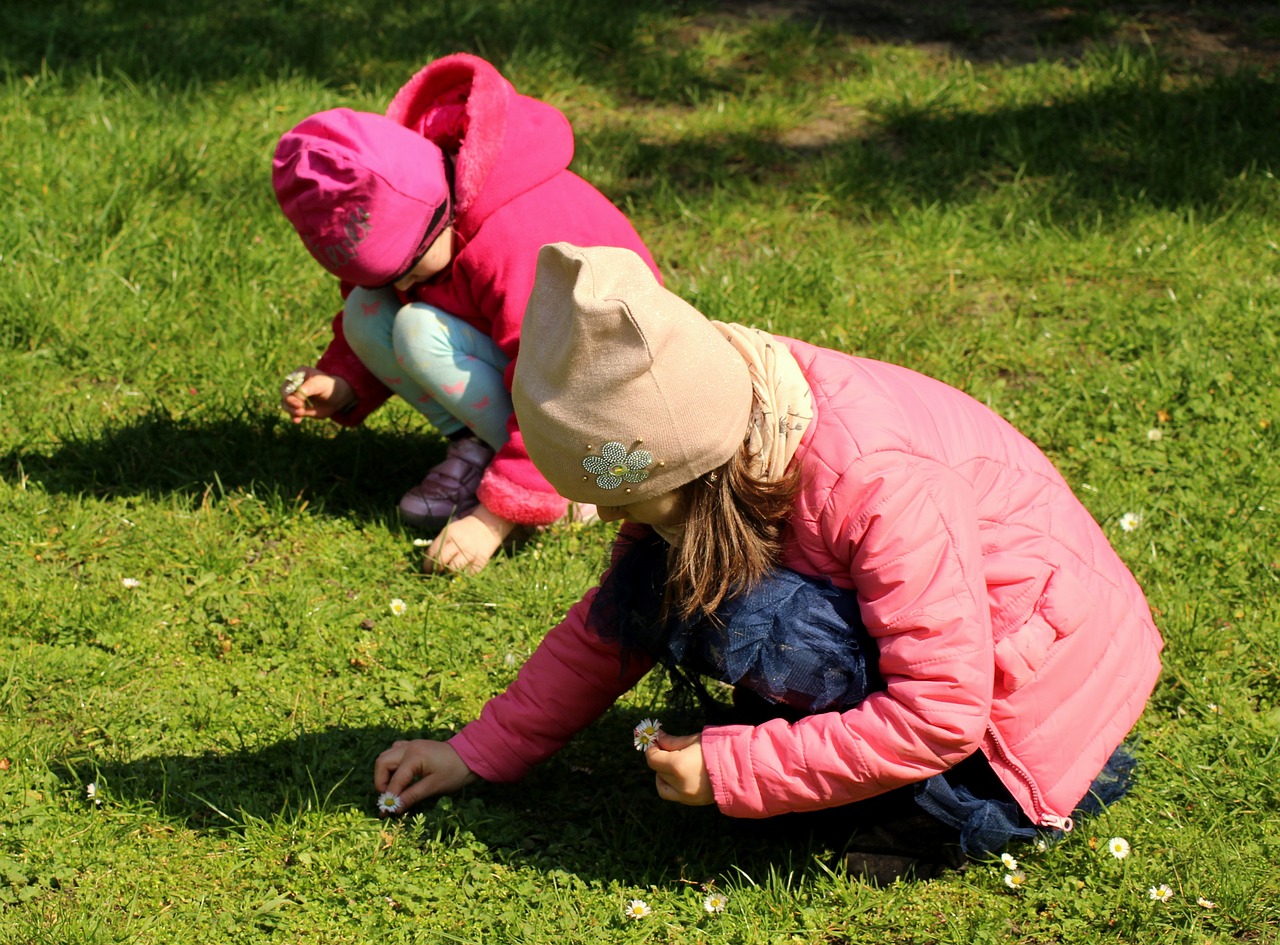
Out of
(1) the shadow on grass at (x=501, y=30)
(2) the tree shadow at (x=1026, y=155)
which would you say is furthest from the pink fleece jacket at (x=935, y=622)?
(1) the shadow on grass at (x=501, y=30)

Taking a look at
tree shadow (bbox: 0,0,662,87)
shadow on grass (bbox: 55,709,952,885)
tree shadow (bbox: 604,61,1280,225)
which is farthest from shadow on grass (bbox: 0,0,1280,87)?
shadow on grass (bbox: 55,709,952,885)

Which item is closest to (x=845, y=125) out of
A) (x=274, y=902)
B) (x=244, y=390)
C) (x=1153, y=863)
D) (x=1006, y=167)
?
(x=1006, y=167)

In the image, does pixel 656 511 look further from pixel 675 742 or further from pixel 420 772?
pixel 420 772

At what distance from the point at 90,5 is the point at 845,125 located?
3331 millimetres

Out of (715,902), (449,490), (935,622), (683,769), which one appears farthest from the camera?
(449,490)

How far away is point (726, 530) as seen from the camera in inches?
79.4

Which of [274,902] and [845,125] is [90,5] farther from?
[274,902]

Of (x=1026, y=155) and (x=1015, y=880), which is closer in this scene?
(x=1015, y=880)

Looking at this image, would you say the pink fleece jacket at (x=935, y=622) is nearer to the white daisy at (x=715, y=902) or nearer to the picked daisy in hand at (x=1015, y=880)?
the picked daisy in hand at (x=1015, y=880)

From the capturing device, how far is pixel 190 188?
4445 mm

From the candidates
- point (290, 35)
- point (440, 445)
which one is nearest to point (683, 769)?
point (440, 445)

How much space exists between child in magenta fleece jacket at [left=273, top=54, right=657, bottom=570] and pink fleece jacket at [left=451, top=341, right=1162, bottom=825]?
36.1 inches

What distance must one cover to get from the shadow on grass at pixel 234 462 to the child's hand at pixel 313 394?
0.51ft

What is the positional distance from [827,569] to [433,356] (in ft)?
4.42
